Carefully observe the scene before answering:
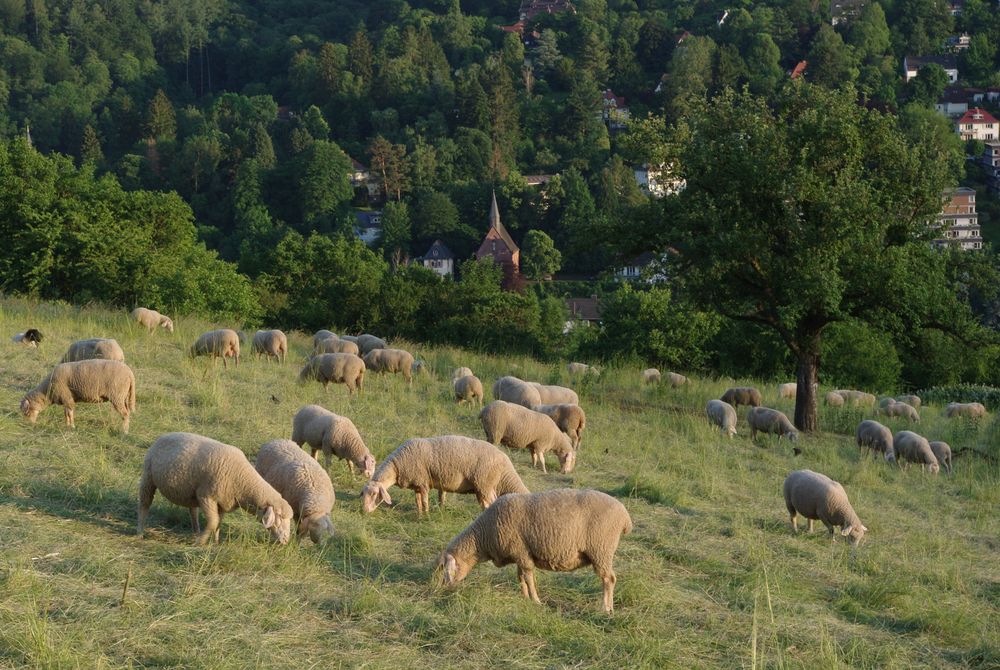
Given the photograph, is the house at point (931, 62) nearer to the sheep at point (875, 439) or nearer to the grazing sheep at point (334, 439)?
the sheep at point (875, 439)

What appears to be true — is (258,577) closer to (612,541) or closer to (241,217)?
(612,541)

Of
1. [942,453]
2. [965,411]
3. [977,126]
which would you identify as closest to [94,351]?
[942,453]

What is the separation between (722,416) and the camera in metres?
18.1

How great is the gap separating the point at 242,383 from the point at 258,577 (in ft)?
28.2

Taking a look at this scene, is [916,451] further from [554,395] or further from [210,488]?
[210,488]

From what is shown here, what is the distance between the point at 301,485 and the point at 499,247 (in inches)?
3991

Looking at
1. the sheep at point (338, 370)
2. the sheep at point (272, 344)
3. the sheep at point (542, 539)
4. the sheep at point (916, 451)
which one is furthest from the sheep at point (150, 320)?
the sheep at point (542, 539)

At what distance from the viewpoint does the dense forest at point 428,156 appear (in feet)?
97.3

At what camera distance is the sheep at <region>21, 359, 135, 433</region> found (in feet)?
36.8

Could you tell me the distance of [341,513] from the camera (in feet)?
31.2

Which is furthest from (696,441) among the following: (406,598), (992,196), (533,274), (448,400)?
(992,196)

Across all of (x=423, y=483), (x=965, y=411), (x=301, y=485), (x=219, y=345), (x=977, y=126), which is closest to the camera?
(x=301, y=485)

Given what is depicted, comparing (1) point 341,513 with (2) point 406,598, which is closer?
(2) point 406,598

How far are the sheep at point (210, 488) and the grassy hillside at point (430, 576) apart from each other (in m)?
0.20
